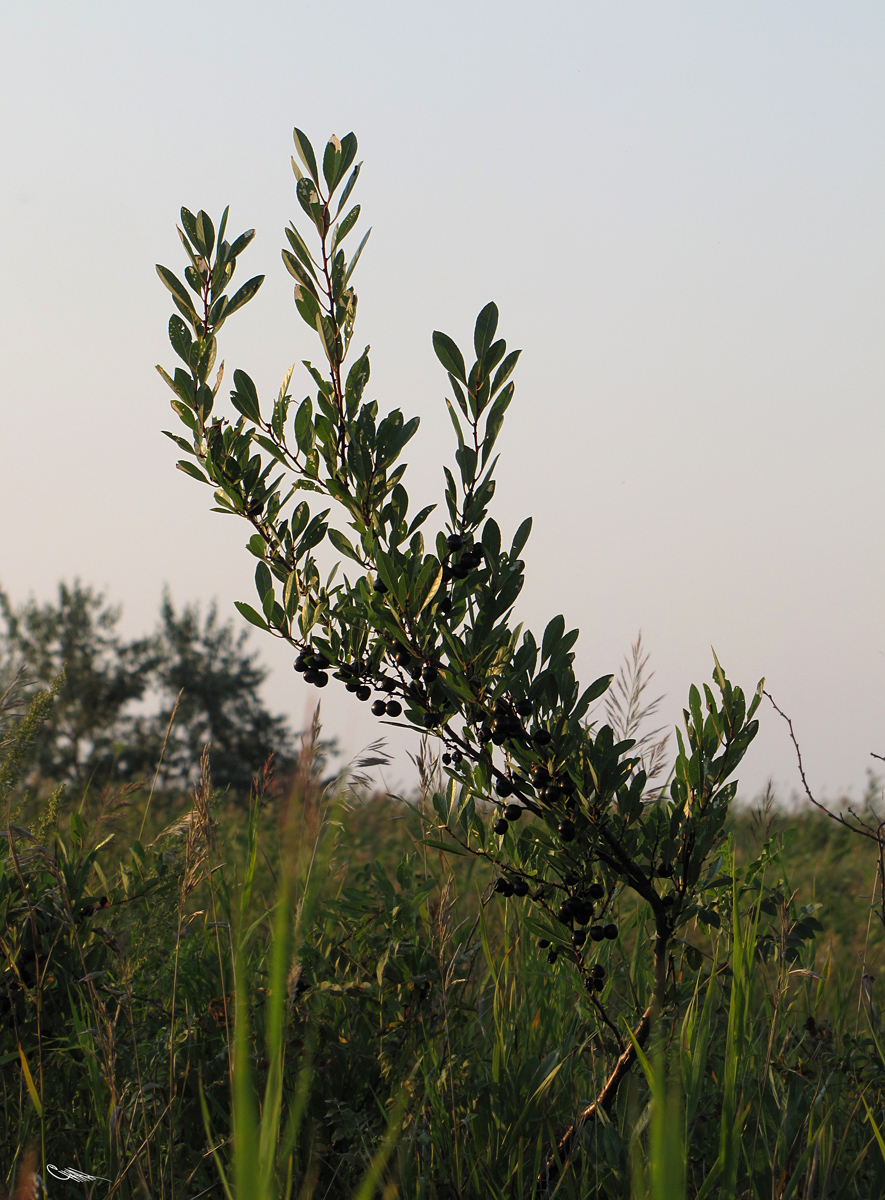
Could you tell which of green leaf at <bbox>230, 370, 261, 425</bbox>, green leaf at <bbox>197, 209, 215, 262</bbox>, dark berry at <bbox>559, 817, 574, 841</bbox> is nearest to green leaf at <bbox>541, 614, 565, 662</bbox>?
dark berry at <bbox>559, 817, 574, 841</bbox>

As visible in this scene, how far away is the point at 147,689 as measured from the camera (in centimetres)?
2405

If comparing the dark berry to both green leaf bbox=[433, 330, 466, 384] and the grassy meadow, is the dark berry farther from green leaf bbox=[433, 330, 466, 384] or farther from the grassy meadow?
green leaf bbox=[433, 330, 466, 384]

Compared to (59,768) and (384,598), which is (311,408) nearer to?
(384,598)

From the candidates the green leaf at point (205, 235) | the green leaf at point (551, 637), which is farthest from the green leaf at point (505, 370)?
the green leaf at point (205, 235)

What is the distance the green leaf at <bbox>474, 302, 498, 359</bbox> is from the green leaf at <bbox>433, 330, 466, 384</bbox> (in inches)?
1.9

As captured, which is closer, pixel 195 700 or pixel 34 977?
pixel 34 977

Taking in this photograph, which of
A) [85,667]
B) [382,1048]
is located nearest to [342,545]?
[382,1048]

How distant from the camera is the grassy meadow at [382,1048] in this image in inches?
87.3

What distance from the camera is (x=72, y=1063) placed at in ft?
9.49

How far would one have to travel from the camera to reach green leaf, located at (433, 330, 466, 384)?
Result: 229 cm

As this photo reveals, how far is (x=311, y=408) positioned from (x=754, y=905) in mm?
1860

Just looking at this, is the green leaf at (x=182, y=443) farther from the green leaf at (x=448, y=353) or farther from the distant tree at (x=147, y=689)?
the distant tree at (x=147, y=689)

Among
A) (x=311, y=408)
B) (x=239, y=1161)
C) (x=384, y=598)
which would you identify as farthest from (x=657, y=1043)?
(x=311, y=408)

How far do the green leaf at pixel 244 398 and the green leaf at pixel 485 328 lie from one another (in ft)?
1.95
